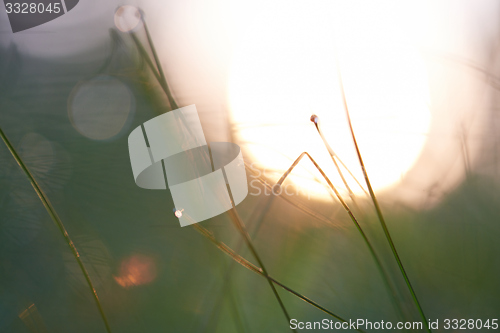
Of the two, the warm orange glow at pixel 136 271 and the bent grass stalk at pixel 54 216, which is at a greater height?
the bent grass stalk at pixel 54 216

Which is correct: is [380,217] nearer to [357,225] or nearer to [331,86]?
[357,225]

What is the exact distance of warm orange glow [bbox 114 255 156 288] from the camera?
0.82 metres

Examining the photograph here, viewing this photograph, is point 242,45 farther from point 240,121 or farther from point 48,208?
point 48,208

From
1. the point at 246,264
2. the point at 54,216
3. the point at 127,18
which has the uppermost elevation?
the point at 127,18

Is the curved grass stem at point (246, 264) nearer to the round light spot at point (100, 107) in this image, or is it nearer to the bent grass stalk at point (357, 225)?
the bent grass stalk at point (357, 225)

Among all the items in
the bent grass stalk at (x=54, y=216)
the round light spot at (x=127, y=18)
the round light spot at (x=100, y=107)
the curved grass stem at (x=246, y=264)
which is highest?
the round light spot at (x=127, y=18)

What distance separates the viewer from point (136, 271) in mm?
824

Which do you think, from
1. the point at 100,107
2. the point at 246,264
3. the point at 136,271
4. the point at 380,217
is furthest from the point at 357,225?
the point at 100,107

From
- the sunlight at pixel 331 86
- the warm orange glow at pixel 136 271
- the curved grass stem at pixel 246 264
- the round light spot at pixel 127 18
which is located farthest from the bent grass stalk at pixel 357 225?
the round light spot at pixel 127 18

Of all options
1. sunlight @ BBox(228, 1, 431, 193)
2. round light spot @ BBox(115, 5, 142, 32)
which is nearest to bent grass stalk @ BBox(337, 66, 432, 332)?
sunlight @ BBox(228, 1, 431, 193)

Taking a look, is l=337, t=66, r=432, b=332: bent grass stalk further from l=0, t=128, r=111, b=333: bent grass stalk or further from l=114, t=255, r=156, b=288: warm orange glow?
l=0, t=128, r=111, b=333: bent grass stalk

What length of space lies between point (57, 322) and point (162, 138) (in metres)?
0.49

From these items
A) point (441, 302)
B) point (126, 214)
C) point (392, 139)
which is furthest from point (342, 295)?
point (126, 214)

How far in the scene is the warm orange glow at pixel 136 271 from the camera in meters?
0.82
